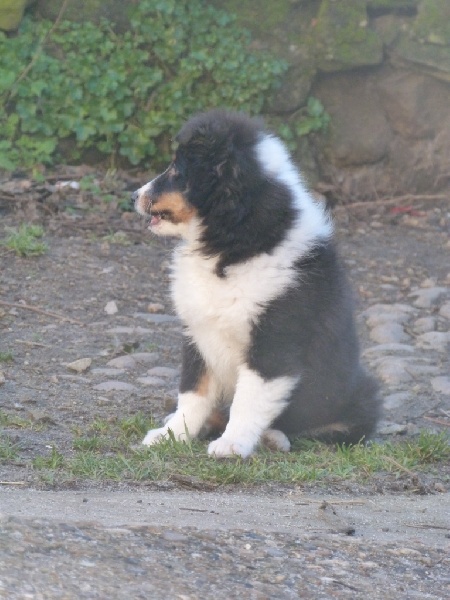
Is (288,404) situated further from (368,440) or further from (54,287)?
(54,287)

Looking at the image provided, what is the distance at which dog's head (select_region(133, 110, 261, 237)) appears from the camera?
451 centimetres

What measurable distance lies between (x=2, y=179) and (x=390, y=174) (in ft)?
11.2

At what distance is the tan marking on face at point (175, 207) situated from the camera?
461cm

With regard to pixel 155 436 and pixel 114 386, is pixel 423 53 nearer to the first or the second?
pixel 114 386

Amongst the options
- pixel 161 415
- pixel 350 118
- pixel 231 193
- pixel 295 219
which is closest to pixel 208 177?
pixel 231 193

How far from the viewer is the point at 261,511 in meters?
3.57

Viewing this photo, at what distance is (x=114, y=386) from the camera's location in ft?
18.1

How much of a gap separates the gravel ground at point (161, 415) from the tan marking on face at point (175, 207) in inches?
40.6

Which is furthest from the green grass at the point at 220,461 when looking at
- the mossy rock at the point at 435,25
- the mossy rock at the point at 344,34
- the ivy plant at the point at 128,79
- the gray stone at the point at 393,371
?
the mossy rock at the point at 435,25

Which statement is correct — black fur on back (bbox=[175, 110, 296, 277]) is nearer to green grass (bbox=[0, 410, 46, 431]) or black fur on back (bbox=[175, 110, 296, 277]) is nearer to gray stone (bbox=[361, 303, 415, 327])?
green grass (bbox=[0, 410, 46, 431])

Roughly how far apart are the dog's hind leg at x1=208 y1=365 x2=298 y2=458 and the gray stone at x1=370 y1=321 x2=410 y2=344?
2317 mm

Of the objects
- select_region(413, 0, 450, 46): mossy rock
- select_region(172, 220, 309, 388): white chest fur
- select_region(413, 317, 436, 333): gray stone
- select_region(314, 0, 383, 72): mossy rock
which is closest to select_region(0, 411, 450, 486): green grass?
select_region(172, 220, 309, 388): white chest fur

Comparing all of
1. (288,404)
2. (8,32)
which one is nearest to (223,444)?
(288,404)

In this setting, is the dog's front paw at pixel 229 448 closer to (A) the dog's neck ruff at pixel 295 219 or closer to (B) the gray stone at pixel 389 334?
(A) the dog's neck ruff at pixel 295 219
